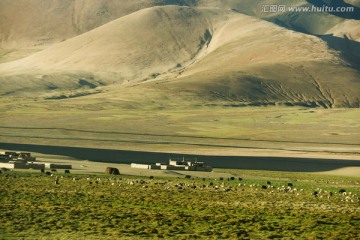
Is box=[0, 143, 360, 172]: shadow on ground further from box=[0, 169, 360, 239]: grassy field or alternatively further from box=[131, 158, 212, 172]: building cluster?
box=[0, 169, 360, 239]: grassy field

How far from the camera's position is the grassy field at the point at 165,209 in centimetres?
2692

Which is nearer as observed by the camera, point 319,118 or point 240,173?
point 240,173

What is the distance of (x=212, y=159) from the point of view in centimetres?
7869

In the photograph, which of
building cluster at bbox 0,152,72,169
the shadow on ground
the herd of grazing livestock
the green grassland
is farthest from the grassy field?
the green grassland

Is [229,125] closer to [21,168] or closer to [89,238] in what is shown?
[21,168]

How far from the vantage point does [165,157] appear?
258ft

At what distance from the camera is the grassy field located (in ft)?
88.3

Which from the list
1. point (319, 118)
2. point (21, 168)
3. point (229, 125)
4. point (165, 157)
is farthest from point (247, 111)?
point (21, 168)

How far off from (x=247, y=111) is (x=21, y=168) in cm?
13025

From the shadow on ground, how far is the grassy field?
23.0m

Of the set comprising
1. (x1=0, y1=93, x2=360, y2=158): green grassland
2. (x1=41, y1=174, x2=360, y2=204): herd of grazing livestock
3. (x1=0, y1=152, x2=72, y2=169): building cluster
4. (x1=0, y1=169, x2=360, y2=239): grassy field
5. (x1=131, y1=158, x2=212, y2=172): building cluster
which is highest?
(x1=0, y1=93, x2=360, y2=158): green grassland

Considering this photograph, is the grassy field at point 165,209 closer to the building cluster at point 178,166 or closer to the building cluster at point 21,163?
the building cluster at point 21,163

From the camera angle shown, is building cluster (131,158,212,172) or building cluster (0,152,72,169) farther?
building cluster (131,158,212,172)

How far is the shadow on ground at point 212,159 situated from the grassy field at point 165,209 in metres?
23.0
